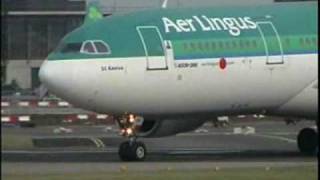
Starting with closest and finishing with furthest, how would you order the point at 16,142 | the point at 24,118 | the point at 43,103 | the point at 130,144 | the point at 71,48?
1. the point at 71,48
2. the point at 130,144
3. the point at 16,142
4. the point at 24,118
5. the point at 43,103

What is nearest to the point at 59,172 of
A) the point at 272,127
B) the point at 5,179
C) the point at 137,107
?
the point at 5,179

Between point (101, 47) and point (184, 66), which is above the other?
point (101, 47)

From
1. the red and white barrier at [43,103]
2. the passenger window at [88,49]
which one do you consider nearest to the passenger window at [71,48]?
the passenger window at [88,49]

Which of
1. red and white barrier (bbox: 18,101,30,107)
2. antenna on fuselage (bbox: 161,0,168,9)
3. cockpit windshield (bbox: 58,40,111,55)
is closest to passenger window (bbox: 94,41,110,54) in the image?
cockpit windshield (bbox: 58,40,111,55)

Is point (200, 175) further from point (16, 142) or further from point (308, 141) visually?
point (16, 142)

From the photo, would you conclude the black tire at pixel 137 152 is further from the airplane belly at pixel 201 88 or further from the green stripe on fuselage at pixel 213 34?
the green stripe on fuselage at pixel 213 34

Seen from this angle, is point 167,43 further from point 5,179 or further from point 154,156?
point 5,179

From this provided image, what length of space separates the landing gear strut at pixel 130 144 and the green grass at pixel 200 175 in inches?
171

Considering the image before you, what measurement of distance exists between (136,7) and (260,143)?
20.7 ft

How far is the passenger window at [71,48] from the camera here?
24.3 metres

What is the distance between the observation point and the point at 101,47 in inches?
958

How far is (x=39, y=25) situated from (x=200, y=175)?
2381 centimetres

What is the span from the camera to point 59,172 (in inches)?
816

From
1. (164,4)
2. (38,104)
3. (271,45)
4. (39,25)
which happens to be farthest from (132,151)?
(38,104)
